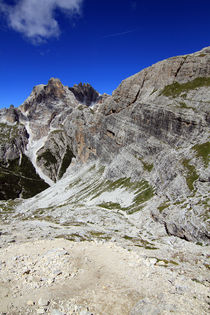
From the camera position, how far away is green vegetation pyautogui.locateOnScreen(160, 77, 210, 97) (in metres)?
116

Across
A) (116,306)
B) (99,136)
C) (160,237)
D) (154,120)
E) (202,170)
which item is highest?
(99,136)

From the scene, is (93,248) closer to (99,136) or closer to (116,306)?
(116,306)

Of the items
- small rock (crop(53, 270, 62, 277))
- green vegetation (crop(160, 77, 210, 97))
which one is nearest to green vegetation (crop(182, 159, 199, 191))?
small rock (crop(53, 270, 62, 277))

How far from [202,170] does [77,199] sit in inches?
3118

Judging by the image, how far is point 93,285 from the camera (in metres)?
20.6

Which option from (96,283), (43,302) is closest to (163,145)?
(96,283)

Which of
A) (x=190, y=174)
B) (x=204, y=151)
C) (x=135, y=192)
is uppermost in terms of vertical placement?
(x=204, y=151)

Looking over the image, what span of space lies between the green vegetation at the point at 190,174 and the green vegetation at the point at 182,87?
205ft

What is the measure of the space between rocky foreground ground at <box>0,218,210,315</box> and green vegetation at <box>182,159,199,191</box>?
113 feet

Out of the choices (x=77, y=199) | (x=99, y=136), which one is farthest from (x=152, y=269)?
(x=99, y=136)

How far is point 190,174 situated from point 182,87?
257 feet

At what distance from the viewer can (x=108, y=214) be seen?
71.4 meters

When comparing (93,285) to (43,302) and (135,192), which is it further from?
(135,192)

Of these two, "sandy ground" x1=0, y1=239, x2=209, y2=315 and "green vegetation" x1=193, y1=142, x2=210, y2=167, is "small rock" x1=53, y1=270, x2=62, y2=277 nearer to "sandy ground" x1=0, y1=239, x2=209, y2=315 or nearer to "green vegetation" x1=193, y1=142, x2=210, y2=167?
"sandy ground" x1=0, y1=239, x2=209, y2=315
